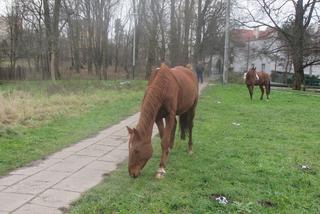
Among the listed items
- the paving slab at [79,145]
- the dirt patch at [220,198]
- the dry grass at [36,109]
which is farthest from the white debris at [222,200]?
the dry grass at [36,109]

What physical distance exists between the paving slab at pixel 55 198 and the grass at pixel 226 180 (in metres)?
0.17

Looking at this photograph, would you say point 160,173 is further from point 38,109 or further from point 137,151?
point 38,109

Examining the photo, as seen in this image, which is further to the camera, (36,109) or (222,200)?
(36,109)

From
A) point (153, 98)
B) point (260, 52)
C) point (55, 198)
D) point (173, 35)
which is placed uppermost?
point (173, 35)

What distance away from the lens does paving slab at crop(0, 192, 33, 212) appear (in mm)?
4855

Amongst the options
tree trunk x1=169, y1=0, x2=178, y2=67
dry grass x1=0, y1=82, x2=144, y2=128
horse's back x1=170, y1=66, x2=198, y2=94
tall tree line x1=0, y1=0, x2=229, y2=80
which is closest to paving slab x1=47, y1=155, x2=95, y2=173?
horse's back x1=170, y1=66, x2=198, y2=94

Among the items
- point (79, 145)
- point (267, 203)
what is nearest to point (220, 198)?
point (267, 203)

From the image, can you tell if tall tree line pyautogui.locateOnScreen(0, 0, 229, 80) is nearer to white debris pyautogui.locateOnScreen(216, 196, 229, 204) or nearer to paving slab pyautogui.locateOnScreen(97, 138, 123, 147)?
paving slab pyautogui.locateOnScreen(97, 138, 123, 147)

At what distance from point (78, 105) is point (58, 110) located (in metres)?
1.86

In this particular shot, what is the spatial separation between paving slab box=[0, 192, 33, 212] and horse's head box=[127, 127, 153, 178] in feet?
4.78

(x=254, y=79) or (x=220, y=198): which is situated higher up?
(x=254, y=79)

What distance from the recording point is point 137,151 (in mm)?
5824

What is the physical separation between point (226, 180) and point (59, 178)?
2.50 metres

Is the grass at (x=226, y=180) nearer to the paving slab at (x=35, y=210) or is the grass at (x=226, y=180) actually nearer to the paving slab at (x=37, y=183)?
the paving slab at (x=35, y=210)
